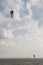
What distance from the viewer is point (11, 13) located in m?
41.1

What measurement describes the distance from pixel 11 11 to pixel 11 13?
0.74 m

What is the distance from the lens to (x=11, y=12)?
137 ft

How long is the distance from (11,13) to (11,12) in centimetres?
67

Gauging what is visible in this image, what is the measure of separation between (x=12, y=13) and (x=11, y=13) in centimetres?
22

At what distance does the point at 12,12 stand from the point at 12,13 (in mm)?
704

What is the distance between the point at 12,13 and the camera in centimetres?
4119

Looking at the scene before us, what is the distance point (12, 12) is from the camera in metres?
41.8

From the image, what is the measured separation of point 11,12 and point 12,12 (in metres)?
0.24

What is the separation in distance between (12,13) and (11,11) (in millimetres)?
671

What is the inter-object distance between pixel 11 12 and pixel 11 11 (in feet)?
0.64

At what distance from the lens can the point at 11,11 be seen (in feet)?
137
